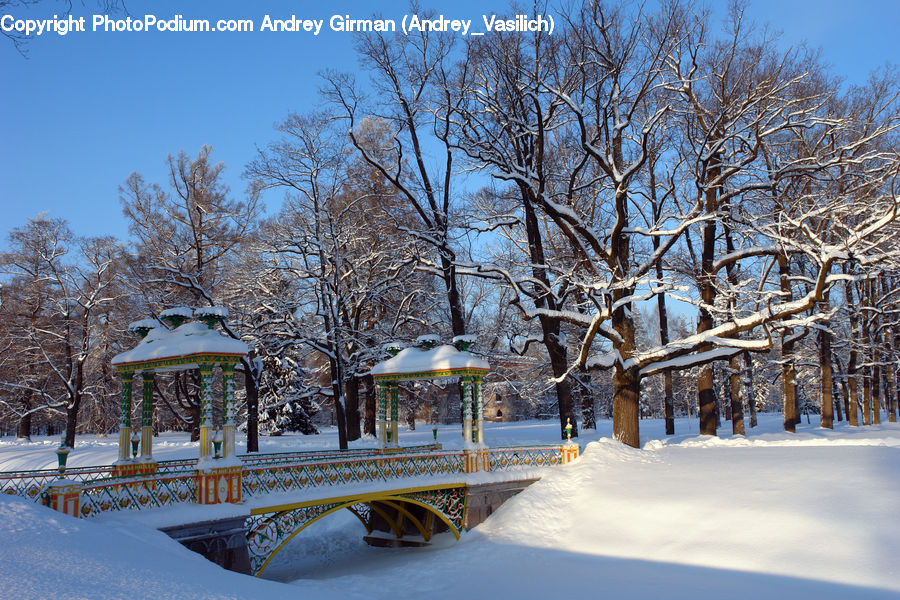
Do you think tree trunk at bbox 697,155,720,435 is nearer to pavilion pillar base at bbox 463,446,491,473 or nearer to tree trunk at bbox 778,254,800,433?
tree trunk at bbox 778,254,800,433

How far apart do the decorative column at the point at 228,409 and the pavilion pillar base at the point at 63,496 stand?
2725 mm

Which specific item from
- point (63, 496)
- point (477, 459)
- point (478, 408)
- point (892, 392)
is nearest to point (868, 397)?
point (892, 392)

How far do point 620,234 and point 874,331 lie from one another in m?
18.2

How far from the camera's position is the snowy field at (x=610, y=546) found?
7141mm

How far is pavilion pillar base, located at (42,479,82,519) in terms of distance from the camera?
9320mm

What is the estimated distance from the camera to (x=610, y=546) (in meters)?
13.1

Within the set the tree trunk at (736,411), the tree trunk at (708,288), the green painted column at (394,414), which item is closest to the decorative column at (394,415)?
the green painted column at (394,414)

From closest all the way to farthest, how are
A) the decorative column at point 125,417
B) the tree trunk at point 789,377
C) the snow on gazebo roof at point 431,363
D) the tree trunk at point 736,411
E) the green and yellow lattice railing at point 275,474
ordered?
the green and yellow lattice railing at point 275,474
the decorative column at point 125,417
the snow on gazebo roof at point 431,363
the tree trunk at point 789,377
the tree trunk at point 736,411

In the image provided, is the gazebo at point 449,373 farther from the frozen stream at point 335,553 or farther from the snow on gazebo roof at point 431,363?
the frozen stream at point 335,553

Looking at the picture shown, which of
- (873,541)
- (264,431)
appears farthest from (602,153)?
(264,431)

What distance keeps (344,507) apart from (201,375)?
484 cm

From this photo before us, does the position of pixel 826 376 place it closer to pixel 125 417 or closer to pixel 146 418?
pixel 146 418

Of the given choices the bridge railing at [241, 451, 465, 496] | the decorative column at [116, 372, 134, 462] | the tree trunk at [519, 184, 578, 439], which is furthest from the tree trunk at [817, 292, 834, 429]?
the decorative column at [116, 372, 134, 462]

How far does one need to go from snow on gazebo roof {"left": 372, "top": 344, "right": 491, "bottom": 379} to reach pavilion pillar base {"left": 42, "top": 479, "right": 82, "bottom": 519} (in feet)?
29.8
